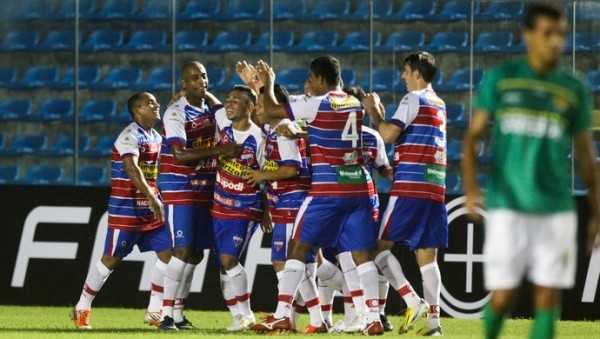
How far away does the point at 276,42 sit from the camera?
729 inches

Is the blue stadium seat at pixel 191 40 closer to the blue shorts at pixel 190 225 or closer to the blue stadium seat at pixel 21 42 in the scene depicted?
the blue stadium seat at pixel 21 42

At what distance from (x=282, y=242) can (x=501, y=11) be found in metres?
7.28

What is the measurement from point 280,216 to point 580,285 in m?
3.66

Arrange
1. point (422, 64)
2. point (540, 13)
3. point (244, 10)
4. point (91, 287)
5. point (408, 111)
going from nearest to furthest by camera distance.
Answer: point (540, 13)
point (408, 111)
point (422, 64)
point (91, 287)
point (244, 10)

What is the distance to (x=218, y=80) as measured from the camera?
18.4 metres

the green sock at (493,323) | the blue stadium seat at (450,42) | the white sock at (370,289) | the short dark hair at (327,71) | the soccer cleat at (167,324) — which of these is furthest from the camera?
the blue stadium seat at (450,42)

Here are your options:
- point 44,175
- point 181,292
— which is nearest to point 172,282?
point 181,292

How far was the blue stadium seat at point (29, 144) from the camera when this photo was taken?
727 inches

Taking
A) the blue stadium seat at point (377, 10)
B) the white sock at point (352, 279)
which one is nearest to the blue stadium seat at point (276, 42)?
the blue stadium seat at point (377, 10)

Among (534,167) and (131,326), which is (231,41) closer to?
(131,326)

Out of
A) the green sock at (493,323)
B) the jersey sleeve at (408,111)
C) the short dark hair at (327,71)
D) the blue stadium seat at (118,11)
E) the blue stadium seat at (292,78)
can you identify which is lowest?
the green sock at (493,323)

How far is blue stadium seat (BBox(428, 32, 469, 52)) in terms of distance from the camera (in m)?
17.6

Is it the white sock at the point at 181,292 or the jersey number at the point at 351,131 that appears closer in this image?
the jersey number at the point at 351,131

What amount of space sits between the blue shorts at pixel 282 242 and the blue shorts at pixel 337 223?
2.03 feet
